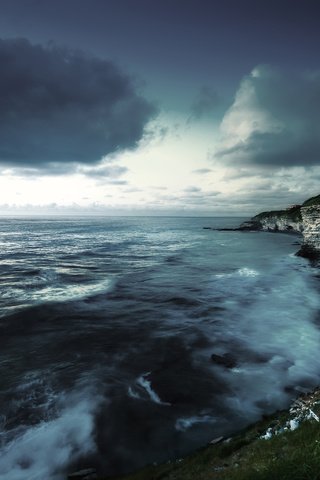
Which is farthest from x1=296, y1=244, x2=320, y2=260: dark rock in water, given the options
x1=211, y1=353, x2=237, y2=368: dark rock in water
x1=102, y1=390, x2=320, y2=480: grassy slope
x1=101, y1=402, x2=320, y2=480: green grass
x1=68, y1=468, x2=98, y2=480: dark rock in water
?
x1=68, y1=468, x2=98, y2=480: dark rock in water

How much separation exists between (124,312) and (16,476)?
57.3 feet

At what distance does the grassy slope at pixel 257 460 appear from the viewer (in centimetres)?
654

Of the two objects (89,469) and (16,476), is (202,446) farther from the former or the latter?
(16,476)

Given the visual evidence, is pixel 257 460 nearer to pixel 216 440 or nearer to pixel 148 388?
pixel 216 440

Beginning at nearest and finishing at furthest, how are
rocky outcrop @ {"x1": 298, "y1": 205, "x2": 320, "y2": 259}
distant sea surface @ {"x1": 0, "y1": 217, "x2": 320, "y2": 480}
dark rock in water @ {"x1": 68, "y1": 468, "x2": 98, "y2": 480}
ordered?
1. dark rock in water @ {"x1": 68, "y1": 468, "x2": 98, "y2": 480}
2. distant sea surface @ {"x1": 0, "y1": 217, "x2": 320, "y2": 480}
3. rocky outcrop @ {"x1": 298, "y1": 205, "x2": 320, "y2": 259}

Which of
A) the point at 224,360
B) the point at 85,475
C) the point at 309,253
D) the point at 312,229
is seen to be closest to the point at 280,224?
the point at 309,253

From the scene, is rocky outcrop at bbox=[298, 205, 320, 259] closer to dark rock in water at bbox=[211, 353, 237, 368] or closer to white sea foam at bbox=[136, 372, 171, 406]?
dark rock in water at bbox=[211, 353, 237, 368]

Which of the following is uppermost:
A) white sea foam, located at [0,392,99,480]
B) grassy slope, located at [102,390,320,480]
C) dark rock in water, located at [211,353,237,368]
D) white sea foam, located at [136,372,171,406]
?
grassy slope, located at [102,390,320,480]

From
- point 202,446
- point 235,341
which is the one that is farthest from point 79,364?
point 235,341

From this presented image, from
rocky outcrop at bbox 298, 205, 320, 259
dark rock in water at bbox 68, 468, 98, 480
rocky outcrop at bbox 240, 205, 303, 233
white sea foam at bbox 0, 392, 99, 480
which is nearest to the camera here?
dark rock in water at bbox 68, 468, 98, 480

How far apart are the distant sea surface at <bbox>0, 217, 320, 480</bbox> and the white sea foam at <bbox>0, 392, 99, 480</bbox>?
43mm

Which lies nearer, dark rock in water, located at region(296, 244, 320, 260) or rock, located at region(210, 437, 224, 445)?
rock, located at region(210, 437, 224, 445)

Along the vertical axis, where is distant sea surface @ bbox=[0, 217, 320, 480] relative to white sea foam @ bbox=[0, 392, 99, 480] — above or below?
above

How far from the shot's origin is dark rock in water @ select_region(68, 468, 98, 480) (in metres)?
10.9
